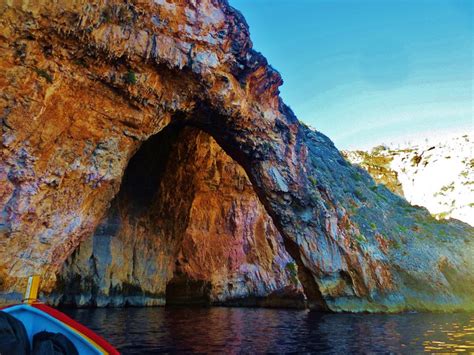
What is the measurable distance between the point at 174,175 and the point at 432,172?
22968 millimetres

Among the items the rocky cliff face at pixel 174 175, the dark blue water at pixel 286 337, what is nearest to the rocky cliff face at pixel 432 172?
the rocky cliff face at pixel 174 175

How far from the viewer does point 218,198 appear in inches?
1171

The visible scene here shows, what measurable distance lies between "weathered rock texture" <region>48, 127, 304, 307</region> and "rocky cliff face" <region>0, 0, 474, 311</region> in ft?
0.38

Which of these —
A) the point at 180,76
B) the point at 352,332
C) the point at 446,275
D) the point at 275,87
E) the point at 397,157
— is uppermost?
the point at 397,157

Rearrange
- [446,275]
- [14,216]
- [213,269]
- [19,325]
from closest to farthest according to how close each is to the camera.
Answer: [19,325] → [14,216] → [446,275] → [213,269]

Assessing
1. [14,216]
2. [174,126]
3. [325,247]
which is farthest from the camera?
[174,126]

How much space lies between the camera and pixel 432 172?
3309cm

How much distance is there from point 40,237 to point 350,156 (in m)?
31.8

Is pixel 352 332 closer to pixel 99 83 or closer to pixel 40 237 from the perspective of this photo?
pixel 40 237

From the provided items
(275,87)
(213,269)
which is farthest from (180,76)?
(213,269)

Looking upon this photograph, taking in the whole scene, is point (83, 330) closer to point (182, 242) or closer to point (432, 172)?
point (182, 242)

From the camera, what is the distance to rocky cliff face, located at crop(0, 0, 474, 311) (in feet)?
41.4

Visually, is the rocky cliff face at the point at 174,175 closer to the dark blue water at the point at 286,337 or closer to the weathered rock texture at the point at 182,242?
the weathered rock texture at the point at 182,242

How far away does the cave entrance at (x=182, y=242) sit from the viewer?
22356 millimetres
